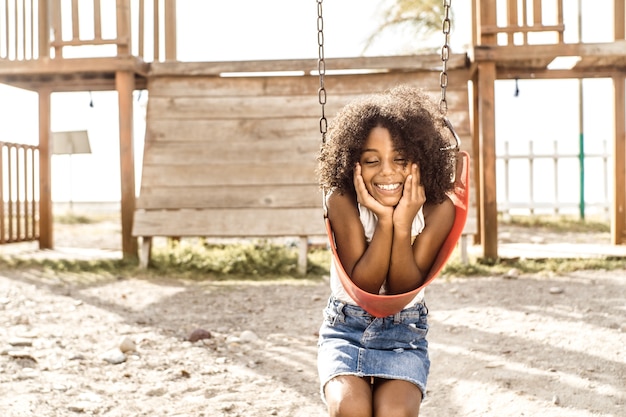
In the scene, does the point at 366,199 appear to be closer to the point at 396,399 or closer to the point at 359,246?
the point at 359,246

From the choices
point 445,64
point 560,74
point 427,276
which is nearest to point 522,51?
point 560,74

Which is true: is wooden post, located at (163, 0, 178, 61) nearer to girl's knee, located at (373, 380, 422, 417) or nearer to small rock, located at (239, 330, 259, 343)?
small rock, located at (239, 330, 259, 343)

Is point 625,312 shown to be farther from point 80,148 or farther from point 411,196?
point 80,148

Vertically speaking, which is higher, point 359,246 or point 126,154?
point 126,154

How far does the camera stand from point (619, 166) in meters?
7.99

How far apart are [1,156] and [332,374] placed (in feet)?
23.8

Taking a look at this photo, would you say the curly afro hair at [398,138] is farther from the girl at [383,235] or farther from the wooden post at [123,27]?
the wooden post at [123,27]

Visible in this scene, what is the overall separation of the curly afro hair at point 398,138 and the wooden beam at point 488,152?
175 inches

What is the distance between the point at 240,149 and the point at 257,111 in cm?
48

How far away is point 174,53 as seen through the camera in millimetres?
8680

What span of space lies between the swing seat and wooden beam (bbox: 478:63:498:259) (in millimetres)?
4597

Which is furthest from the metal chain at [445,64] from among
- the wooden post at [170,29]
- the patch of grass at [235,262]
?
the wooden post at [170,29]

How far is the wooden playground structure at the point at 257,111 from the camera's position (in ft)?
22.7

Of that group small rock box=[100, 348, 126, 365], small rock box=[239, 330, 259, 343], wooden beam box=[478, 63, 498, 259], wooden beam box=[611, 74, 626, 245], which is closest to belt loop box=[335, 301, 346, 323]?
small rock box=[100, 348, 126, 365]
